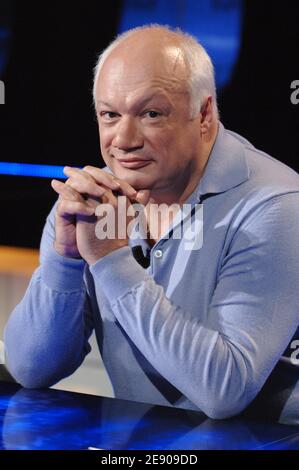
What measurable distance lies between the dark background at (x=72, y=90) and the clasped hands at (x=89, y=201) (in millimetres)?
2760

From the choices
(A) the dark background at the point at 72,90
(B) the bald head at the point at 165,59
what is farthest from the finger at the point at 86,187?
(A) the dark background at the point at 72,90

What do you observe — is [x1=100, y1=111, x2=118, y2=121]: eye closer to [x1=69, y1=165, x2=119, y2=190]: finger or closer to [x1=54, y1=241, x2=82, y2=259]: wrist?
[x1=69, y1=165, x2=119, y2=190]: finger

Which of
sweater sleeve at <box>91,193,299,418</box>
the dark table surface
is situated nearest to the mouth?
sweater sleeve at <box>91,193,299,418</box>

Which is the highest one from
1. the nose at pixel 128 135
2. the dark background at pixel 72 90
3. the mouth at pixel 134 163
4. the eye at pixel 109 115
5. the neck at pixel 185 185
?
the eye at pixel 109 115

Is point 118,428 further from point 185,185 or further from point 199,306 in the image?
point 185,185

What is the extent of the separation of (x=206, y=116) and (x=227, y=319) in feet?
1.53

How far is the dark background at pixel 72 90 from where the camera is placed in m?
4.38

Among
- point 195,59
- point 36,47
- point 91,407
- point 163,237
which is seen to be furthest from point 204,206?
point 36,47

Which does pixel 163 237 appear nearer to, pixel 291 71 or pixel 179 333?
pixel 179 333

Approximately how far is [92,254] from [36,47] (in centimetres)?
374

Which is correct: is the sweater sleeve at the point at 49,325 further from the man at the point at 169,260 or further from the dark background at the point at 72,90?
the dark background at the point at 72,90

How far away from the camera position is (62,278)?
5.96 ft

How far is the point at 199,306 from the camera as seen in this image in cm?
181

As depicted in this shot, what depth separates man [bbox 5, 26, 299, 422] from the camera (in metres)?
1.62
